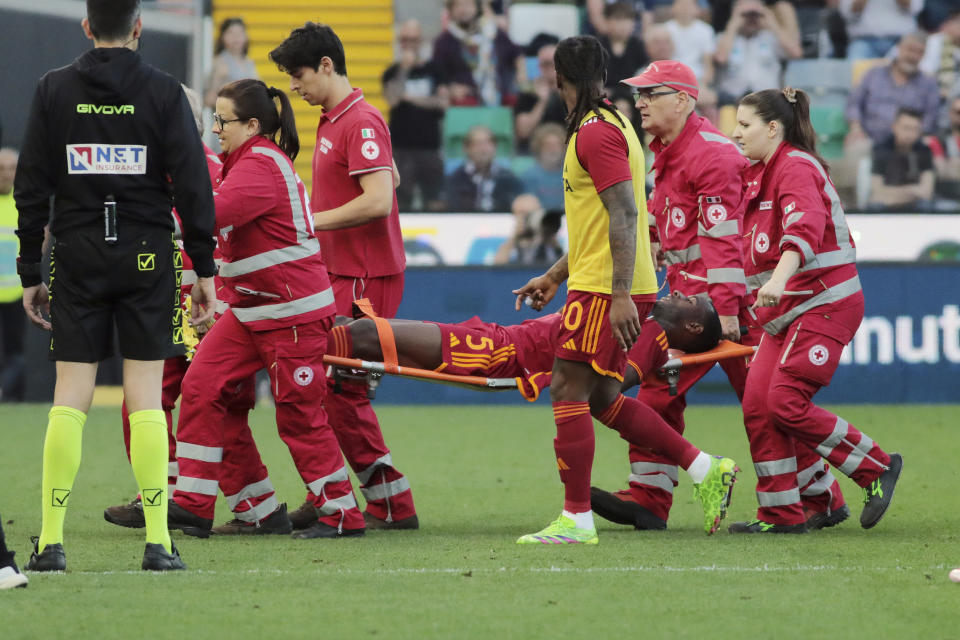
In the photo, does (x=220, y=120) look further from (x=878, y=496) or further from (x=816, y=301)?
(x=878, y=496)

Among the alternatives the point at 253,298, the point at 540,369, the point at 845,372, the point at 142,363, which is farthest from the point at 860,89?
the point at 142,363

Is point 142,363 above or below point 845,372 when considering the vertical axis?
above

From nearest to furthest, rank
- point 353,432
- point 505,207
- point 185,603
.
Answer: point 185,603
point 353,432
point 505,207

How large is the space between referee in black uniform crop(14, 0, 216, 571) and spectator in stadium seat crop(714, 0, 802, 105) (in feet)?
37.5

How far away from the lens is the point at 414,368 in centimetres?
645

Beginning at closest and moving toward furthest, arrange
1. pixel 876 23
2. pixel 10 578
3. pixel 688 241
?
pixel 10 578, pixel 688 241, pixel 876 23


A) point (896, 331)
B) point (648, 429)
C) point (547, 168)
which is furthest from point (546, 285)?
point (547, 168)

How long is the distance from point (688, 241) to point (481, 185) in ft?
25.8

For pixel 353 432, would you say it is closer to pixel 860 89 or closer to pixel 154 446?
pixel 154 446

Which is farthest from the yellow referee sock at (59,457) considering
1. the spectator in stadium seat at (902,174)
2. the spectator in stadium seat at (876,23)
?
the spectator in stadium seat at (876,23)

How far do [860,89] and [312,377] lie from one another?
Answer: 427 inches

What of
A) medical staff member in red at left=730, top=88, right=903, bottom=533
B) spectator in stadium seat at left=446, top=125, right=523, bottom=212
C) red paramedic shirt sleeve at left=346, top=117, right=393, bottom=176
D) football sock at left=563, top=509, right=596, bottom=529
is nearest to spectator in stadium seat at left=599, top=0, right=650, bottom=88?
spectator in stadium seat at left=446, top=125, right=523, bottom=212

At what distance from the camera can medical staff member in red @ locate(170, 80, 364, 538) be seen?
19.5 feet

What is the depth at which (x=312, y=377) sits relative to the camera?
5.96 m
